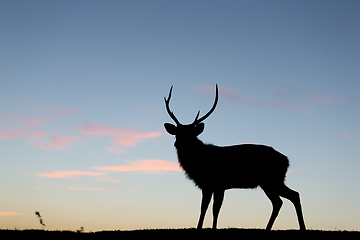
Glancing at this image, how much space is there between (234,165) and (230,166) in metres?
0.14

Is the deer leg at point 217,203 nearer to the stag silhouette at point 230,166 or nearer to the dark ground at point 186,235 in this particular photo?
the stag silhouette at point 230,166

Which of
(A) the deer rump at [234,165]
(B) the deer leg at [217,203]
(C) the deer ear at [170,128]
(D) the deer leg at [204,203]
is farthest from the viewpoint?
(C) the deer ear at [170,128]

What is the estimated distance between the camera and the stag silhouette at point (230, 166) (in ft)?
44.4

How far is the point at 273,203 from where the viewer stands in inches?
538

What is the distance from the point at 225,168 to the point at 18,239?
241 inches

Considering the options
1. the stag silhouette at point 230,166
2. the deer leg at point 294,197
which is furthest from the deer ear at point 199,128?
the deer leg at point 294,197

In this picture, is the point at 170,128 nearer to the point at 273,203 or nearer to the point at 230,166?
the point at 230,166

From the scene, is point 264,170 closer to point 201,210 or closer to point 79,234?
point 201,210

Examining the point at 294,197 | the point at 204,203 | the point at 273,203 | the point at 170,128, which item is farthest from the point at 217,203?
the point at 170,128

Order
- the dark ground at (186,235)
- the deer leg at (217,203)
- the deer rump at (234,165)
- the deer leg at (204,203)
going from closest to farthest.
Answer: the dark ground at (186,235), the deer leg at (204,203), the deer leg at (217,203), the deer rump at (234,165)

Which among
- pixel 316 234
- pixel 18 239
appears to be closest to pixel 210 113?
pixel 316 234

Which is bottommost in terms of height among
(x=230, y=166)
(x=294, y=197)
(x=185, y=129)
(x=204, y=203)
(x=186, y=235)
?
(x=186, y=235)

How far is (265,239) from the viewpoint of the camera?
1024cm

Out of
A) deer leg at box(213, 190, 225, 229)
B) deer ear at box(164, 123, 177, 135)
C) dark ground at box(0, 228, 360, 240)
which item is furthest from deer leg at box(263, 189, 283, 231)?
deer ear at box(164, 123, 177, 135)
